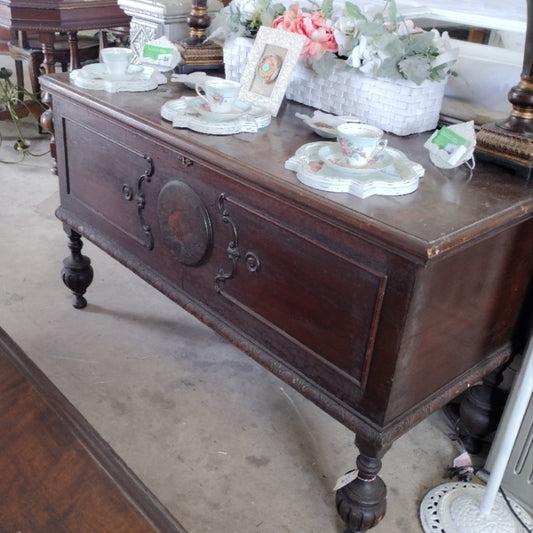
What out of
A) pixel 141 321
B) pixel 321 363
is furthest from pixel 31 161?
pixel 321 363

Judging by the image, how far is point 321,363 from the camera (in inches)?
44.4

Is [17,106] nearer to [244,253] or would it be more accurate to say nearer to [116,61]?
[116,61]

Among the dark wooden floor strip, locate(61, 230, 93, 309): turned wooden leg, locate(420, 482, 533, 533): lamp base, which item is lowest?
A: locate(420, 482, 533, 533): lamp base

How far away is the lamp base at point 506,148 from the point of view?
1.11m

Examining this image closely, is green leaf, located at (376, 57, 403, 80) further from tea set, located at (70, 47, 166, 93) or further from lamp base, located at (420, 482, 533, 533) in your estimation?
lamp base, located at (420, 482, 533, 533)

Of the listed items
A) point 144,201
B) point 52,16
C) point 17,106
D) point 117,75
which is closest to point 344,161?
point 144,201

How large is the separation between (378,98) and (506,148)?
0.30m

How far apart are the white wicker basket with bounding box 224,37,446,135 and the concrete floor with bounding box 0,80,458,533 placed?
768 millimetres

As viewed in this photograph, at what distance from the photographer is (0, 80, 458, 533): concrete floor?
138cm

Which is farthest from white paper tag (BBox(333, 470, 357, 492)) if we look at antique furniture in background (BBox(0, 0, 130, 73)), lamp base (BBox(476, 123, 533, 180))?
antique furniture in background (BBox(0, 0, 130, 73))

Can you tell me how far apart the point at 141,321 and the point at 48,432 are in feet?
3.62

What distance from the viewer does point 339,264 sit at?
1.02 meters

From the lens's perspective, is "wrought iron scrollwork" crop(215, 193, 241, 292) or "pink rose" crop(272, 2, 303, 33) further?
"pink rose" crop(272, 2, 303, 33)

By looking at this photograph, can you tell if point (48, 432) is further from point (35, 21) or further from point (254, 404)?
point (35, 21)
